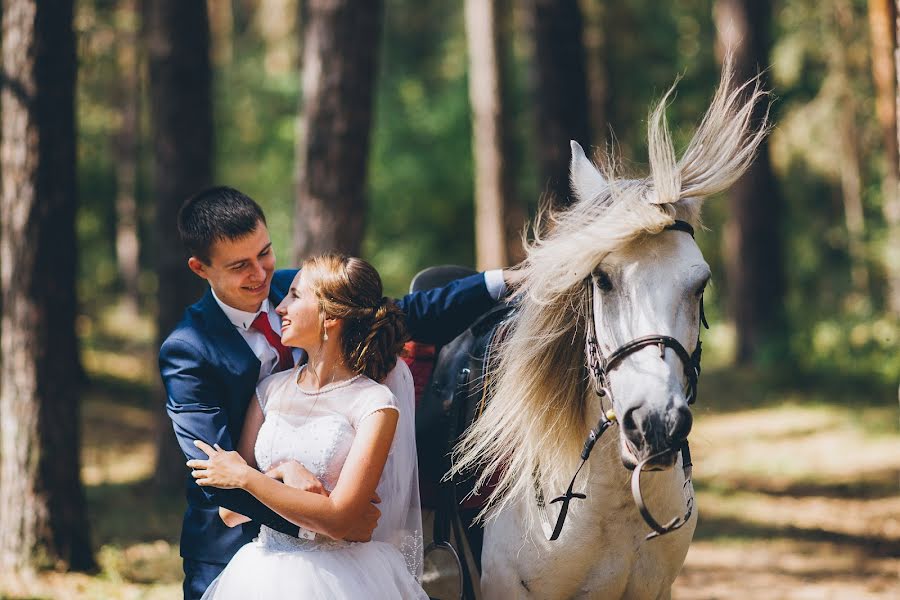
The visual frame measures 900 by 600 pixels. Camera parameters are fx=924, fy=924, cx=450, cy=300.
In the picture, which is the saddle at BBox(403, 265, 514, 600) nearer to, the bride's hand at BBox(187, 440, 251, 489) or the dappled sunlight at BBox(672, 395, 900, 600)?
the bride's hand at BBox(187, 440, 251, 489)

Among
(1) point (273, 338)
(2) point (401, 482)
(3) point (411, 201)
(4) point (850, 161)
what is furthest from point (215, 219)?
(4) point (850, 161)

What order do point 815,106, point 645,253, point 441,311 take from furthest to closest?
point 815,106 < point 441,311 < point 645,253

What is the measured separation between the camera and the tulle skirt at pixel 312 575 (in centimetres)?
268

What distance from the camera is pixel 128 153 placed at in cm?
1970

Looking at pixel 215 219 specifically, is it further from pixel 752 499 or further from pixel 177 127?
pixel 752 499

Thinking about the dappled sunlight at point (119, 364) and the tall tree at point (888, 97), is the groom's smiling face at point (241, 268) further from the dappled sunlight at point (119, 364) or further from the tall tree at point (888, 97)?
the dappled sunlight at point (119, 364)

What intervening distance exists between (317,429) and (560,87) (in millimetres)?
6767

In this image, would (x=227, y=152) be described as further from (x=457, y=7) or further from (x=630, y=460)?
(x=630, y=460)

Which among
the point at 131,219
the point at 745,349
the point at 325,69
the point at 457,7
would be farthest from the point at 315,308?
the point at 457,7

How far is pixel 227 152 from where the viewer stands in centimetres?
2273

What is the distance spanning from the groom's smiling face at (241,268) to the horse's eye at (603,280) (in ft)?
3.36

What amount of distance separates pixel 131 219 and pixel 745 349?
13.1 meters

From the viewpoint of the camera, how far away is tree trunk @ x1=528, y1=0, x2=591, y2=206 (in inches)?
348

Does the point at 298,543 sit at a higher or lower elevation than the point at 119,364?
higher
